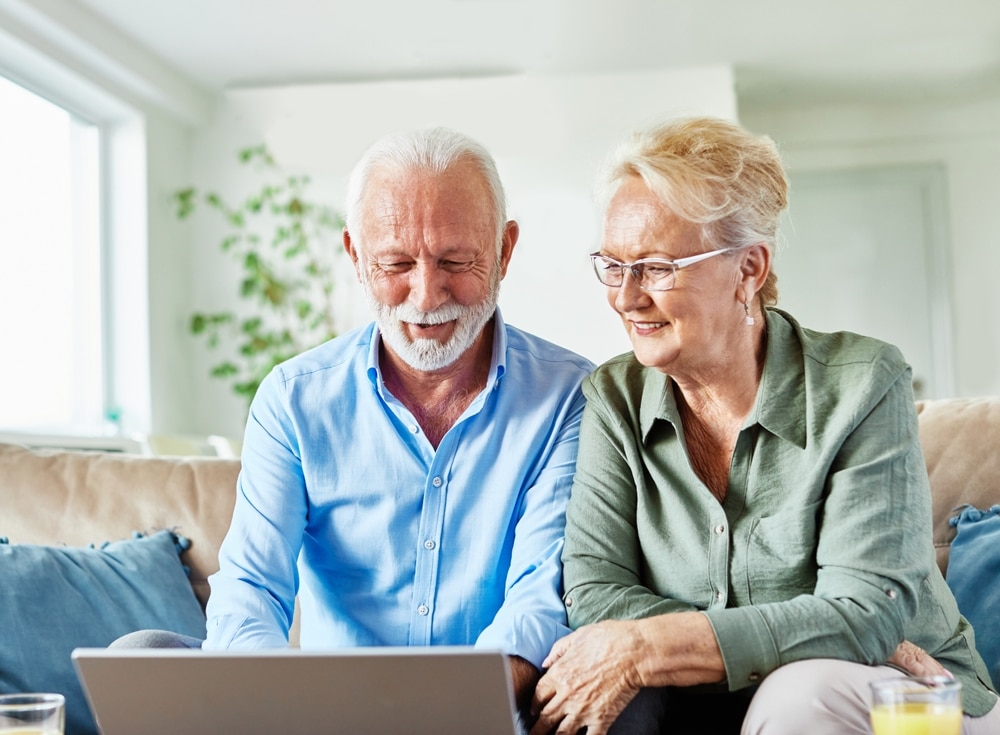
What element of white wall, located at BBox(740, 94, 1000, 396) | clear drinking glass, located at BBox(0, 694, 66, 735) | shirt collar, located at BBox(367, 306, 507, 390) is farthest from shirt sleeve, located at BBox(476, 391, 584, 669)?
white wall, located at BBox(740, 94, 1000, 396)

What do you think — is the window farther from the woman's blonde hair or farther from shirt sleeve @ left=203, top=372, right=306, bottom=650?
the woman's blonde hair

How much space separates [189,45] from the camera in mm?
5734

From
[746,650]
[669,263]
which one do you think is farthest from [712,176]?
[746,650]

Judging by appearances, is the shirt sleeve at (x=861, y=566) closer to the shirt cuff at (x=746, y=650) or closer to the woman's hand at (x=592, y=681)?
the shirt cuff at (x=746, y=650)

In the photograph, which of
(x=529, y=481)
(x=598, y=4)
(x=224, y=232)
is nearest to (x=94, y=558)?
(x=529, y=481)

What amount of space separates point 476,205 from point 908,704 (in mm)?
1061

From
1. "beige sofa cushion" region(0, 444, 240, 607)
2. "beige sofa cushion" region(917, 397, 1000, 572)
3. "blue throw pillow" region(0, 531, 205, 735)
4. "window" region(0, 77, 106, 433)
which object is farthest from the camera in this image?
"window" region(0, 77, 106, 433)

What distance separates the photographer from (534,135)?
618cm

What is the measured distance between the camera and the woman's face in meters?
1.62

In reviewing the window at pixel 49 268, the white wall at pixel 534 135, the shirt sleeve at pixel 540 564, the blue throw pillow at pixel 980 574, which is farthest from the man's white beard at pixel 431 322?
the white wall at pixel 534 135

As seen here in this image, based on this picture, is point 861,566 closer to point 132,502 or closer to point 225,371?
point 132,502

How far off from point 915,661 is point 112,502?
1.63 meters

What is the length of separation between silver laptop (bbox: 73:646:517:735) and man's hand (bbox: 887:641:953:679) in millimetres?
572

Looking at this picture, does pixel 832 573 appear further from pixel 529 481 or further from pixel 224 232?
pixel 224 232
